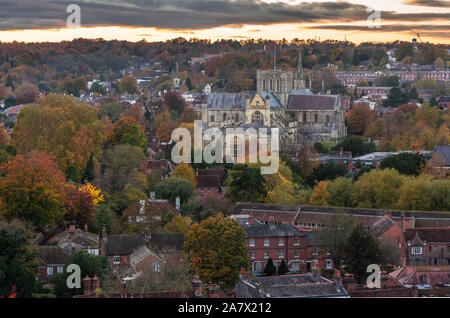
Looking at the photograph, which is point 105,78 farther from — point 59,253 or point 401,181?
point 59,253

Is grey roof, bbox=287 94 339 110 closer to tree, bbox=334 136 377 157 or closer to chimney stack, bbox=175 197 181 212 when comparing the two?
tree, bbox=334 136 377 157

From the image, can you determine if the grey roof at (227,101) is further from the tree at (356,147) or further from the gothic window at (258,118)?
the tree at (356,147)

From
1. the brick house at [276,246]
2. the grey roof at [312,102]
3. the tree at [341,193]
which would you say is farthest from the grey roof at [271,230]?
the grey roof at [312,102]

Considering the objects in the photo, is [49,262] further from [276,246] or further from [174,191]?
[174,191]

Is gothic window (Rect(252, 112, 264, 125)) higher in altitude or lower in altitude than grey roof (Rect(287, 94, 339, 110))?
A: lower

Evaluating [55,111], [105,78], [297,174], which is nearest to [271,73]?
[297,174]

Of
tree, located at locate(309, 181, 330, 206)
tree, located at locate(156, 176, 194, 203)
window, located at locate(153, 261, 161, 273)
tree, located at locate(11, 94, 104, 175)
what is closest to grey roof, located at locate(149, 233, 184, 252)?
window, located at locate(153, 261, 161, 273)
